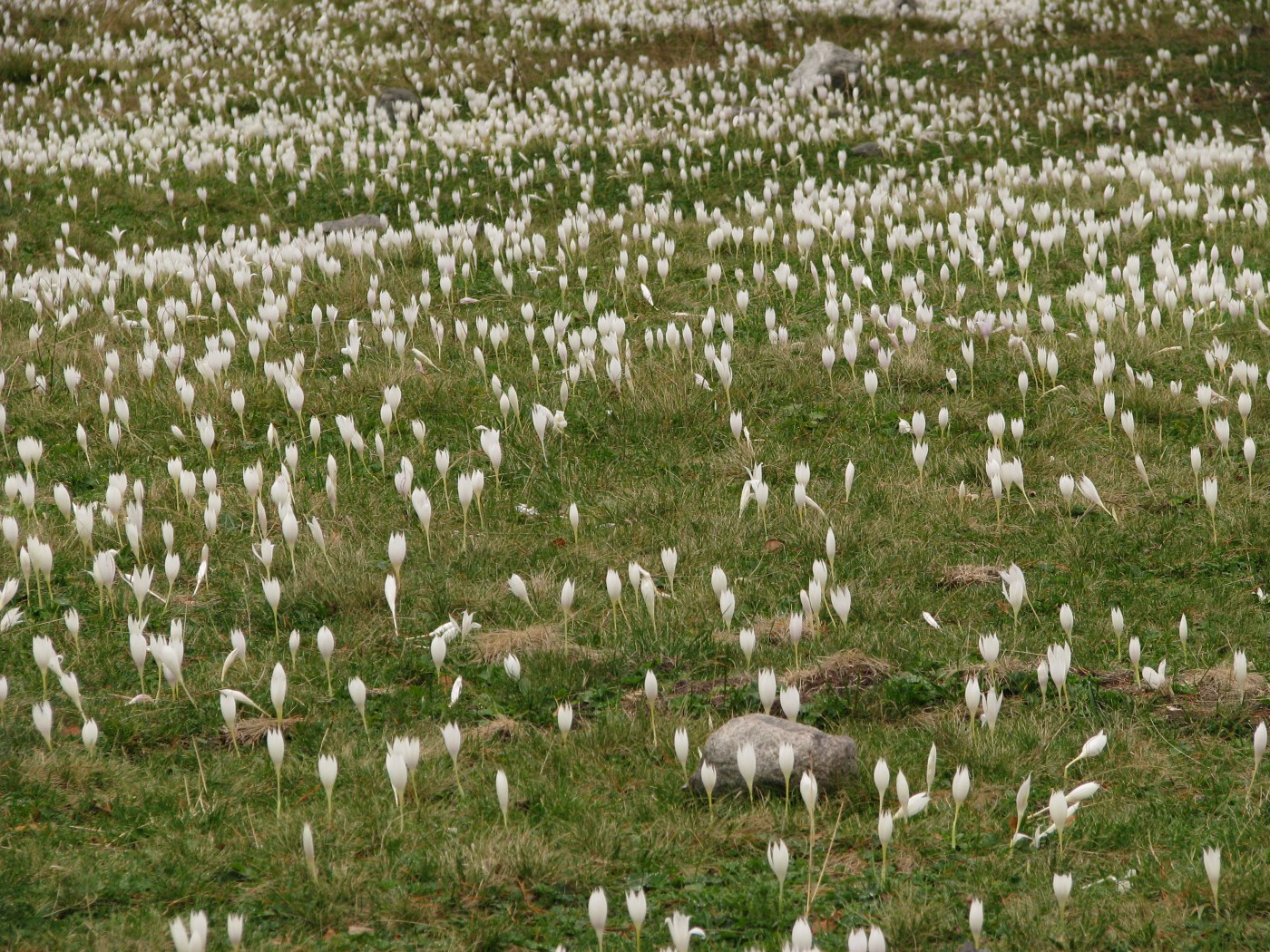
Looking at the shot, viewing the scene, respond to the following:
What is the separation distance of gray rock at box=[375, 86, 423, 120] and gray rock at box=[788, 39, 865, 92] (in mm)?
6463

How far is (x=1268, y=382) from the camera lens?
8.33 m

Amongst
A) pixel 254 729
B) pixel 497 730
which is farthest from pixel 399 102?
pixel 497 730

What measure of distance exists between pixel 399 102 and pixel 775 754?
59.6 feet

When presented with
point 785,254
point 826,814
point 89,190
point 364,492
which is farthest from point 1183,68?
point 826,814

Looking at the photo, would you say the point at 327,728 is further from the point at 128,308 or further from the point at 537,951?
the point at 128,308

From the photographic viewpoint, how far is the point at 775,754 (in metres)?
4.71

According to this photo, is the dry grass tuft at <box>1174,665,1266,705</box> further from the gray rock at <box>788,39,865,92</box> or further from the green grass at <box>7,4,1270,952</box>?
the gray rock at <box>788,39,865,92</box>

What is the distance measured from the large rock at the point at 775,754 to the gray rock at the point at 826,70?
728 inches

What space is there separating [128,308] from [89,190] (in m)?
6.21

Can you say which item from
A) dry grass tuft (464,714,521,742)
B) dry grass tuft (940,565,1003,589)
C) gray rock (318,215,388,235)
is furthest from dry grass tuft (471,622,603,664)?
gray rock (318,215,388,235)

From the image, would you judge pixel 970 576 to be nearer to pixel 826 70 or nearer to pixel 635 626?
pixel 635 626

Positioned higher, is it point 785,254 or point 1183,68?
point 1183,68

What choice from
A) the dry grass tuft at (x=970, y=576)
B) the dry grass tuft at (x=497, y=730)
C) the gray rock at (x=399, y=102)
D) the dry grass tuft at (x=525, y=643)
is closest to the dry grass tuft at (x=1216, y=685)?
the dry grass tuft at (x=970, y=576)

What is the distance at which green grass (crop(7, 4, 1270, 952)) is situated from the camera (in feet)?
13.9
